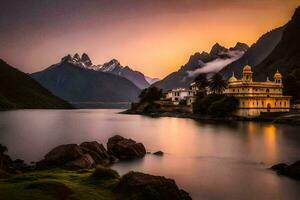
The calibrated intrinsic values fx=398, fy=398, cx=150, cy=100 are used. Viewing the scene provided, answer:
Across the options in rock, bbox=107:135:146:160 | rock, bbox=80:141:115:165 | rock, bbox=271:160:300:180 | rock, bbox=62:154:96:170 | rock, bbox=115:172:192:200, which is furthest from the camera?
rock, bbox=107:135:146:160

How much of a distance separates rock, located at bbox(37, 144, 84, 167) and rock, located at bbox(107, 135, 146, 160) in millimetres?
11240

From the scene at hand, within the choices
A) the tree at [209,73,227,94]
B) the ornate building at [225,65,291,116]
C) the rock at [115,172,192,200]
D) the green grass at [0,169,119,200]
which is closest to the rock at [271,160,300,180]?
the rock at [115,172,192,200]

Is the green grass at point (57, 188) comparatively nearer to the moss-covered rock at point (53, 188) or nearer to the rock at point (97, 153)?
the moss-covered rock at point (53, 188)

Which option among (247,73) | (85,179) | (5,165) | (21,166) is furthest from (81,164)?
(247,73)

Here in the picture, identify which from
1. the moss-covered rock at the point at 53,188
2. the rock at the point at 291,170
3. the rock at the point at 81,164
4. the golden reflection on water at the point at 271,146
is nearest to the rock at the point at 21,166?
the rock at the point at 81,164

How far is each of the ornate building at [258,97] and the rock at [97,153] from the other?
9599 cm

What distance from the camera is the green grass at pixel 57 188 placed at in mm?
26172

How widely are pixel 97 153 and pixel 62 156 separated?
336 inches

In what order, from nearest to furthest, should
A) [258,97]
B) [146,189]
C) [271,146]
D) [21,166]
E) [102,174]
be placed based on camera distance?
[146,189] < [102,174] < [21,166] < [271,146] < [258,97]

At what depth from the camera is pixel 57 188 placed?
27.8 m

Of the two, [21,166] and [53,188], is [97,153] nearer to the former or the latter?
[21,166]

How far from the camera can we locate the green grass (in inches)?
1030

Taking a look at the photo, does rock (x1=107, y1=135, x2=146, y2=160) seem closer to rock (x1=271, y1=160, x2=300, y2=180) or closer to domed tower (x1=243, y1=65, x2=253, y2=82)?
rock (x1=271, y1=160, x2=300, y2=180)

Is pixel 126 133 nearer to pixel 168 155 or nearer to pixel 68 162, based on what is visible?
pixel 168 155
